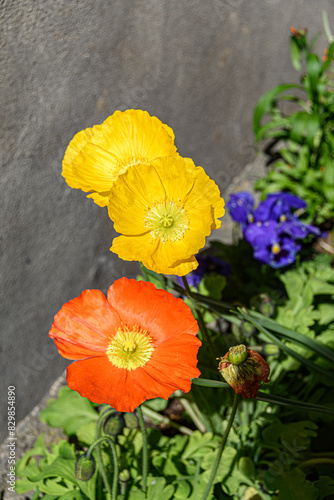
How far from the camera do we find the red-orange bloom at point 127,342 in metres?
0.88

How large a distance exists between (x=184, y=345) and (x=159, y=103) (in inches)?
48.6

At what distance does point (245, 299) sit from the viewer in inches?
81.3

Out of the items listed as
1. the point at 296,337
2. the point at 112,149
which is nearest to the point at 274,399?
the point at 296,337

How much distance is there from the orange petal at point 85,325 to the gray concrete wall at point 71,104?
0.53 m

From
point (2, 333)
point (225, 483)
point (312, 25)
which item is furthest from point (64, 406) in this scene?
point (312, 25)

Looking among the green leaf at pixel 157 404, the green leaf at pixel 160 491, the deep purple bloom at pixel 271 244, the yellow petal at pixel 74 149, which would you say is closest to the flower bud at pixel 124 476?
the green leaf at pixel 160 491

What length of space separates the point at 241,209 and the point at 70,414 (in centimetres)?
A: 105

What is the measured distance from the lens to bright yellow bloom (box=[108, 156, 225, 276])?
85 cm

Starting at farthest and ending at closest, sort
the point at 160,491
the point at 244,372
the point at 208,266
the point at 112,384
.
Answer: the point at 208,266 < the point at 160,491 < the point at 112,384 < the point at 244,372

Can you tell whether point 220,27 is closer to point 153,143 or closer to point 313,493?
point 153,143

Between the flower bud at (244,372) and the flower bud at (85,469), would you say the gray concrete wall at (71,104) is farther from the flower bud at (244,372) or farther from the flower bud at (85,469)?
the flower bud at (244,372)

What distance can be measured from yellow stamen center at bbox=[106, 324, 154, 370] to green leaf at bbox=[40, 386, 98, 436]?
0.55m

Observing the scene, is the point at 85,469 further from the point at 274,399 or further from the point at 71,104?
the point at 71,104

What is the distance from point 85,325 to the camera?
99 cm
